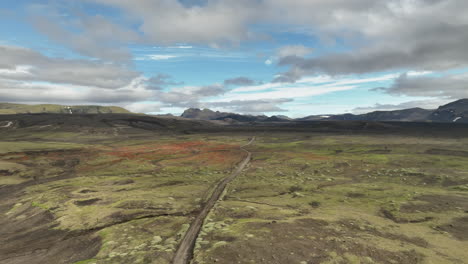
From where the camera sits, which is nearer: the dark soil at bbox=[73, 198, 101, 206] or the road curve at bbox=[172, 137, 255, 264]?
the road curve at bbox=[172, 137, 255, 264]

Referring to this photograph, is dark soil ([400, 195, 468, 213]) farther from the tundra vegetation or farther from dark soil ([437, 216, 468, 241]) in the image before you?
dark soil ([437, 216, 468, 241])

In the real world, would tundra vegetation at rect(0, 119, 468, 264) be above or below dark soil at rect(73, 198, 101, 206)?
above

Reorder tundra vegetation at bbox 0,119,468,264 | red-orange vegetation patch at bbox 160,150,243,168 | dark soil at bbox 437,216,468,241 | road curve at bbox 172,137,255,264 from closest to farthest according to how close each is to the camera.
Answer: road curve at bbox 172,137,255,264, tundra vegetation at bbox 0,119,468,264, dark soil at bbox 437,216,468,241, red-orange vegetation patch at bbox 160,150,243,168

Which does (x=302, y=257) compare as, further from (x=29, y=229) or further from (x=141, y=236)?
(x=29, y=229)

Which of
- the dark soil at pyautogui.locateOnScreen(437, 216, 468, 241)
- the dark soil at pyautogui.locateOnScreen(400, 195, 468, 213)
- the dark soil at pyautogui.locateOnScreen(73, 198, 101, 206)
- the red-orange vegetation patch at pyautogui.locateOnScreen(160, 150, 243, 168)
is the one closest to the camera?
the dark soil at pyautogui.locateOnScreen(437, 216, 468, 241)

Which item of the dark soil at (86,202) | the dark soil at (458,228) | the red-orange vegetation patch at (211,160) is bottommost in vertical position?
the dark soil at (86,202)

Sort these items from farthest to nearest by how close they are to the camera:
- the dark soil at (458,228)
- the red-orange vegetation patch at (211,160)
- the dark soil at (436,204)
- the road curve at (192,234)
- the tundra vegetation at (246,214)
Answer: the red-orange vegetation patch at (211,160) < the dark soil at (436,204) < the dark soil at (458,228) < the tundra vegetation at (246,214) < the road curve at (192,234)

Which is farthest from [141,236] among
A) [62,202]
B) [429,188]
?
[429,188]

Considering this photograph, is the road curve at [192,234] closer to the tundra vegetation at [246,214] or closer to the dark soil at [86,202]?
the tundra vegetation at [246,214]

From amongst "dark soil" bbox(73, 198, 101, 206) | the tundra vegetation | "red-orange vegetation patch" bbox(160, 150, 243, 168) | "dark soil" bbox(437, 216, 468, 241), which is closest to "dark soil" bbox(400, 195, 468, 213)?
the tundra vegetation

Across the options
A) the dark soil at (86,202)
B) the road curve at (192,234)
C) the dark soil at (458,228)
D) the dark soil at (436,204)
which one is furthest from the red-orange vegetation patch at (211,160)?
the dark soil at (458,228)
